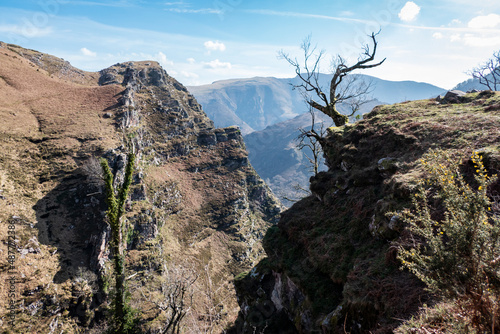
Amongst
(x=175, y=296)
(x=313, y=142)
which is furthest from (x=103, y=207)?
(x=313, y=142)

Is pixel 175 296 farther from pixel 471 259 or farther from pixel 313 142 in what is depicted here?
pixel 313 142

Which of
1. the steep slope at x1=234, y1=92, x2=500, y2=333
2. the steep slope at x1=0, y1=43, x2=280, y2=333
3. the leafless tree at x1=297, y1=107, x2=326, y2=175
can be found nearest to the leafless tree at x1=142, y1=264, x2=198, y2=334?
the steep slope at x1=0, y1=43, x2=280, y2=333

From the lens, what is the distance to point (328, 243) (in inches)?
501

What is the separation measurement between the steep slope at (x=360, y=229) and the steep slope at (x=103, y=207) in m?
4.47

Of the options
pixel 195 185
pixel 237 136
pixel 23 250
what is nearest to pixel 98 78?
pixel 237 136

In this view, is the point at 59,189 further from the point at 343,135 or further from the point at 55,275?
the point at 343,135

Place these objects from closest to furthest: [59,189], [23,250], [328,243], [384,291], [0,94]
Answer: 1. [384,291]
2. [328,243]
3. [23,250]
4. [59,189]
5. [0,94]

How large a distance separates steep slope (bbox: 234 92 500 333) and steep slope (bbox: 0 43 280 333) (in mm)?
4465

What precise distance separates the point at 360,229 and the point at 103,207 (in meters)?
65.6

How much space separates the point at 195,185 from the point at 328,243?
10243cm

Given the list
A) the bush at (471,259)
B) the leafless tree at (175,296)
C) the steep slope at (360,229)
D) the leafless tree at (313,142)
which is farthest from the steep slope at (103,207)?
the leafless tree at (313,142)

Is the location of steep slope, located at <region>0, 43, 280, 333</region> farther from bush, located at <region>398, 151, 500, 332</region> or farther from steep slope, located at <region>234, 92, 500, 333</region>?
bush, located at <region>398, 151, 500, 332</region>

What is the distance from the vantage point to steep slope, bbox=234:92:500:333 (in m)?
8.12

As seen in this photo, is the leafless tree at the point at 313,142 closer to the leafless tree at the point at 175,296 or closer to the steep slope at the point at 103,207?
the steep slope at the point at 103,207
